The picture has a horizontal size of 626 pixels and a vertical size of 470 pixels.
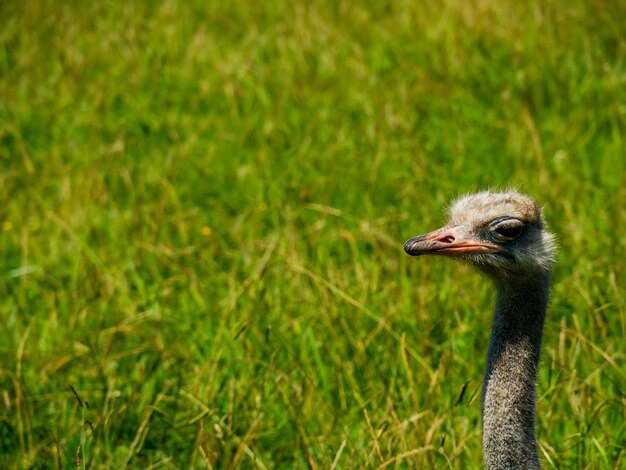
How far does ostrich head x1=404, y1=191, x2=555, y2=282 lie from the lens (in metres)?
2.71

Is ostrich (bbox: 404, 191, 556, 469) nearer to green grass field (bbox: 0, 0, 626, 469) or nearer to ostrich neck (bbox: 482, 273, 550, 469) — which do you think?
ostrich neck (bbox: 482, 273, 550, 469)

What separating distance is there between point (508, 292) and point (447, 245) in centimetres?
18

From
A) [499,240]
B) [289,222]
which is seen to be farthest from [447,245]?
[289,222]

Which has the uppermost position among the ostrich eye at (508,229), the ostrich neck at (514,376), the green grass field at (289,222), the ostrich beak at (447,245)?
the ostrich eye at (508,229)

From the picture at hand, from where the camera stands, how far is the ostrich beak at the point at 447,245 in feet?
8.95

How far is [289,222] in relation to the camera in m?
4.83

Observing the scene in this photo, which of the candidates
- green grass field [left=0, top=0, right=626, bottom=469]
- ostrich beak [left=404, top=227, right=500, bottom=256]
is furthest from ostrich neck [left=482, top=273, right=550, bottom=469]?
green grass field [left=0, top=0, right=626, bottom=469]

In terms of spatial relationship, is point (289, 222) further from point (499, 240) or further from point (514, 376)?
point (514, 376)

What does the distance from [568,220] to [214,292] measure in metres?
1.41

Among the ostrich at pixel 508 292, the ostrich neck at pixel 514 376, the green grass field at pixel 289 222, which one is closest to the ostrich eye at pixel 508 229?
the ostrich at pixel 508 292

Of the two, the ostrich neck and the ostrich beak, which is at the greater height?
the ostrich beak

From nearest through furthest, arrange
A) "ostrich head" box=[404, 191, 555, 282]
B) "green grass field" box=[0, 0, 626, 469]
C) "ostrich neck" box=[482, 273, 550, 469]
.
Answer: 1. "ostrich neck" box=[482, 273, 550, 469]
2. "ostrich head" box=[404, 191, 555, 282]
3. "green grass field" box=[0, 0, 626, 469]

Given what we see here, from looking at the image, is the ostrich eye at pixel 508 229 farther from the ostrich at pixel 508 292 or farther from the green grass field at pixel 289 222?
the green grass field at pixel 289 222

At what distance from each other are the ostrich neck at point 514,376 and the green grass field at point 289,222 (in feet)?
1.61
